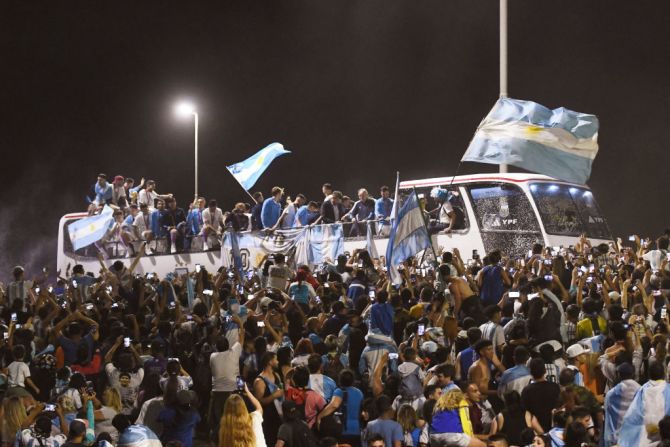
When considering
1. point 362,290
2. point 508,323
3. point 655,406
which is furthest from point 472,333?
point 362,290

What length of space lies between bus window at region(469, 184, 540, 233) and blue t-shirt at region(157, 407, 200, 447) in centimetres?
1252

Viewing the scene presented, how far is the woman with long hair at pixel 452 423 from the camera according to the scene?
9.90 meters

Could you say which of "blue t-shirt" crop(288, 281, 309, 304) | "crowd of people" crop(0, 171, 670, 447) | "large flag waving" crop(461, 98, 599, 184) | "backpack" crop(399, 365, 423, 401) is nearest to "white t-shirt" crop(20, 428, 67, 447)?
"crowd of people" crop(0, 171, 670, 447)

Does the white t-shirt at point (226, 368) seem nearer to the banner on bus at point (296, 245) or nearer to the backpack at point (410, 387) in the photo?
the backpack at point (410, 387)

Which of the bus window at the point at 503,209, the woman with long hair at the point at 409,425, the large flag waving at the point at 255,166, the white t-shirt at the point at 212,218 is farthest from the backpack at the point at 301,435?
the white t-shirt at the point at 212,218

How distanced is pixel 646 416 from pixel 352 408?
3.09 meters

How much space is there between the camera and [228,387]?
12.7m

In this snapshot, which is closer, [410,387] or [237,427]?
[237,427]

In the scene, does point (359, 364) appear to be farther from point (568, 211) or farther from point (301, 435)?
point (568, 211)

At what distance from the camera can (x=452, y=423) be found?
10062 mm

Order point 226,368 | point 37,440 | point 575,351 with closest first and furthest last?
1. point 37,440
2. point 575,351
3. point 226,368

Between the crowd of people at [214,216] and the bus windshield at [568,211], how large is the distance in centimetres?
168

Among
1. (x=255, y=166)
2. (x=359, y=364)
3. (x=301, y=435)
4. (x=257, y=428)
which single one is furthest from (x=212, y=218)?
(x=257, y=428)

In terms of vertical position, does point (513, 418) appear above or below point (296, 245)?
below
